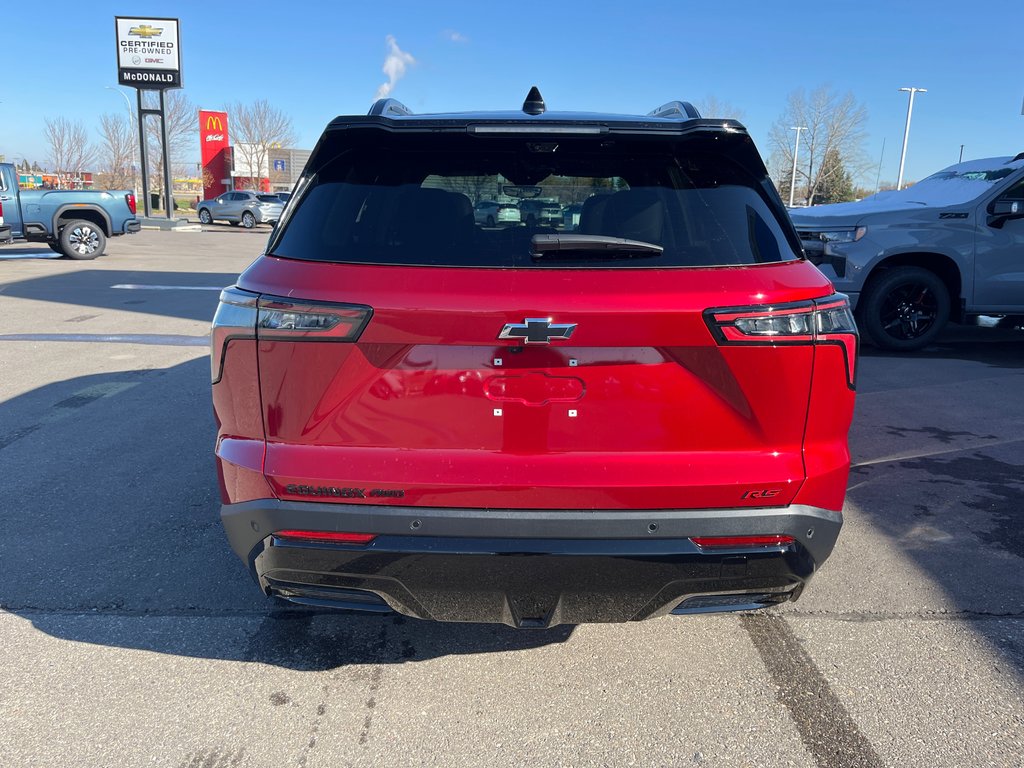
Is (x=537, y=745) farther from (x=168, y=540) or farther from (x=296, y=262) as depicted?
(x=168, y=540)

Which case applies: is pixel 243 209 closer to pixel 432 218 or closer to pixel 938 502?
pixel 938 502

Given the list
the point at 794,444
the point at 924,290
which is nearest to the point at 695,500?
the point at 794,444

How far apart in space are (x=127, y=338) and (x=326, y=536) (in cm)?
756

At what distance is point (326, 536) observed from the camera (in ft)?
7.28

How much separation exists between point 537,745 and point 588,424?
105 cm

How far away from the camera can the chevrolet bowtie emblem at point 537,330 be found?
2.08m

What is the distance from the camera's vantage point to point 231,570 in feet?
11.3

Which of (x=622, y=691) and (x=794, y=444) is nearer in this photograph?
(x=794, y=444)

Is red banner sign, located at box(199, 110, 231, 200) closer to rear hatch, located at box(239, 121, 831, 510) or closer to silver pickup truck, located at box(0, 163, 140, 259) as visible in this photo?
silver pickup truck, located at box(0, 163, 140, 259)

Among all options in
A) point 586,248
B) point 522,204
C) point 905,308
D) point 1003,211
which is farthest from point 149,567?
point 1003,211

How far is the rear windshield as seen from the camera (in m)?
2.28

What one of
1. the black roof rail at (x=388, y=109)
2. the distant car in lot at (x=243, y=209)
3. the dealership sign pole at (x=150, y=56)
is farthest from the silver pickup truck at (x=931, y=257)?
the dealership sign pole at (x=150, y=56)

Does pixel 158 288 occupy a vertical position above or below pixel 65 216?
below

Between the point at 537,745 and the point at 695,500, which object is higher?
the point at 695,500
